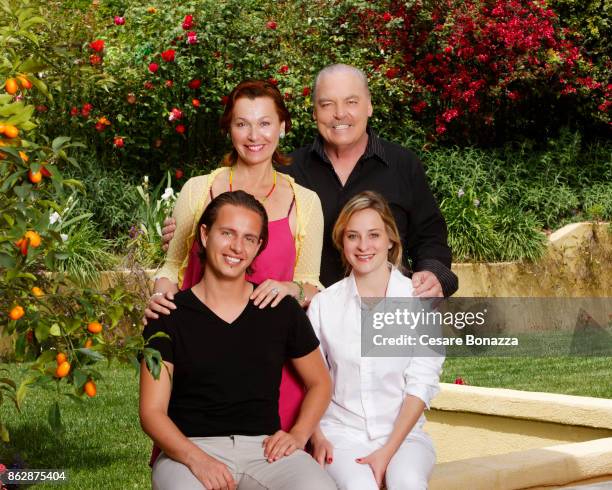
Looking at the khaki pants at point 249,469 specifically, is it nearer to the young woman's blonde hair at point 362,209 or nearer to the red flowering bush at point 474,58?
the young woman's blonde hair at point 362,209

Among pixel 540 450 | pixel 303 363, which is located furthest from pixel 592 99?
pixel 303 363

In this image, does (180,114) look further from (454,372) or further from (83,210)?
(454,372)

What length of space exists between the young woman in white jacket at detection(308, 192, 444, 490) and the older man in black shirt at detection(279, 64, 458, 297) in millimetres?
247

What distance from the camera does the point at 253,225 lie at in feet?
12.0

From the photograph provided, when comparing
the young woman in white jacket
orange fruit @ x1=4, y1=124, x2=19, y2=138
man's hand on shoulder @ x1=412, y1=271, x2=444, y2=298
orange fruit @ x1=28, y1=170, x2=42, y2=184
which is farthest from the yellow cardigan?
orange fruit @ x1=4, y1=124, x2=19, y2=138

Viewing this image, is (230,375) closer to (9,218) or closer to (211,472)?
(211,472)

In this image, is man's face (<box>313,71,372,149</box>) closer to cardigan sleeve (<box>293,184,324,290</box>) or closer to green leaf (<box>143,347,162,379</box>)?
cardigan sleeve (<box>293,184,324,290</box>)

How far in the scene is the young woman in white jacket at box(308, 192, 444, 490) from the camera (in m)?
3.79

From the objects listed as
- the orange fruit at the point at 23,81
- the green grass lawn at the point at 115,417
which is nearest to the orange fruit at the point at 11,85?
the orange fruit at the point at 23,81

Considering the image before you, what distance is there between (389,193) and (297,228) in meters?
0.67

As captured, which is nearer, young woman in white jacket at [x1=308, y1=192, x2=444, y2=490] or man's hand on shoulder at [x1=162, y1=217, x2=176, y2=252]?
young woman in white jacket at [x1=308, y1=192, x2=444, y2=490]

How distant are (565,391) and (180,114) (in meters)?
4.72

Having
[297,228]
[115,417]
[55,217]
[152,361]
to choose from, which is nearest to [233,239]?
[297,228]

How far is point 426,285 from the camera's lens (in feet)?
13.7
